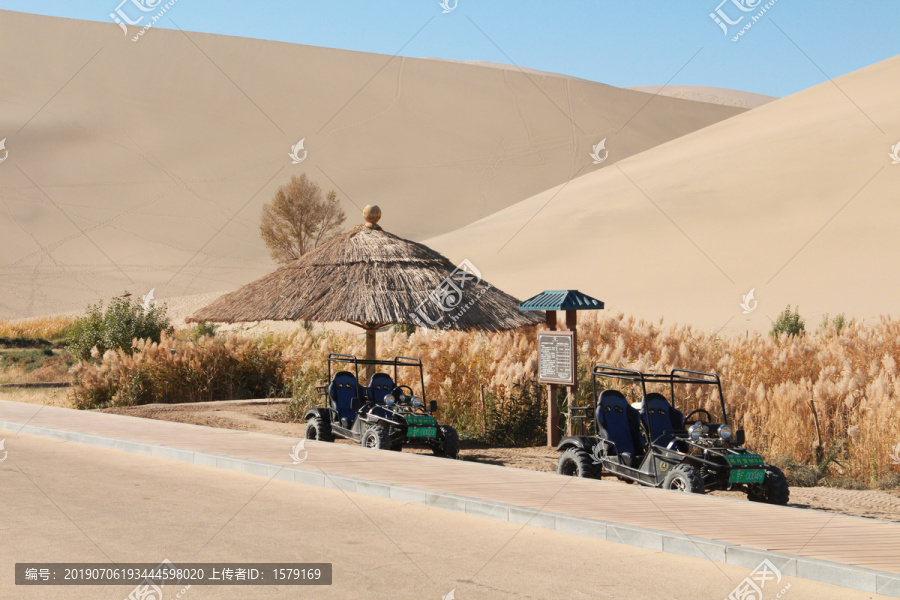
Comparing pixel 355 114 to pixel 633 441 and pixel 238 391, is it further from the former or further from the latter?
pixel 633 441

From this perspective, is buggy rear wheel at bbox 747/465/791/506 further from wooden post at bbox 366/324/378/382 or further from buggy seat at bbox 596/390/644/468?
wooden post at bbox 366/324/378/382

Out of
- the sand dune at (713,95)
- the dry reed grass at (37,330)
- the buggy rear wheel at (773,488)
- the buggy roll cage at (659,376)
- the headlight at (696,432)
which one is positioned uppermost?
the sand dune at (713,95)

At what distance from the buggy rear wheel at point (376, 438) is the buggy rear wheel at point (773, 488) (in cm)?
493

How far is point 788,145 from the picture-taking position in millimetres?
58094

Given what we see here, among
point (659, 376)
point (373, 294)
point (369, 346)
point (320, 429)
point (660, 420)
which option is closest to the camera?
point (660, 420)

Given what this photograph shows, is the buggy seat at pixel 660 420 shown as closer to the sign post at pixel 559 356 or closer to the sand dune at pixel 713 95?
the sign post at pixel 559 356

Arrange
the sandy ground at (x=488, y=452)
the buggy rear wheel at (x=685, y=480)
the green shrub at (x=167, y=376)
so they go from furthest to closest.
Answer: the green shrub at (x=167, y=376) → the sandy ground at (x=488, y=452) → the buggy rear wheel at (x=685, y=480)

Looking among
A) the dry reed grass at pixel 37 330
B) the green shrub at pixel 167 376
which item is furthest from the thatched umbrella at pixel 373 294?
the dry reed grass at pixel 37 330

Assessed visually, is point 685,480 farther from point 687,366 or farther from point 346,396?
point 346,396

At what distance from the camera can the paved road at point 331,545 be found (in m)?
6.13

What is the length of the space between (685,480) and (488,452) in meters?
4.84

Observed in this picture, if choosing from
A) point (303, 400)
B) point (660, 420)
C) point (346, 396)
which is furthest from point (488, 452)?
point (303, 400)

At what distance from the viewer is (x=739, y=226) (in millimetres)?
50781

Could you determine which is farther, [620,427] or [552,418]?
[552,418]
